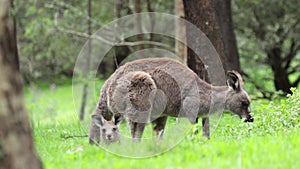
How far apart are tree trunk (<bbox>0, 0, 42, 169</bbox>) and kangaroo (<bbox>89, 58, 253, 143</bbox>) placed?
142 inches

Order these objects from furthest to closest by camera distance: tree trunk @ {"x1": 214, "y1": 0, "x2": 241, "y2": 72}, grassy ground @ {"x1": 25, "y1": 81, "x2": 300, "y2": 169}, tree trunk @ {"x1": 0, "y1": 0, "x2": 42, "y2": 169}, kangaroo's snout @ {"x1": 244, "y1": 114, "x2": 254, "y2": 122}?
1. tree trunk @ {"x1": 214, "y1": 0, "x2": 241, "y2": 72}
2. kangaroo's snout @ {"x1": 244, "y1": 114, "x2": 254, "y2": 122}
3. grassy ground @ {"x1": 25, "y1": 81, "x2": 300, "y2": 169}
4. tree trunk @ {"x1": 0, "y1": 0, "x2": 42, "y2": 169}


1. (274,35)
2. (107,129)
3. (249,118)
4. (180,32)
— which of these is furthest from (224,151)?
(274,35)

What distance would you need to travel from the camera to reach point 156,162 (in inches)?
248

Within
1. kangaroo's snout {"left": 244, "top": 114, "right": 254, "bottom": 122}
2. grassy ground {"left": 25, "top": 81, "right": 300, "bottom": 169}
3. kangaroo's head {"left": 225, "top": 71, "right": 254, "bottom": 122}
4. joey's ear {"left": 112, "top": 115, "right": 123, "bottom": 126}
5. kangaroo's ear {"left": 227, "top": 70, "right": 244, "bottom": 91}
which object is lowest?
grassy ground {"left": 25, "top": 81, "right": 300, "bottom": 169}

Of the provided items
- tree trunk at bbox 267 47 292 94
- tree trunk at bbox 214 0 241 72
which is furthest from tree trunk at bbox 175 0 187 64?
tree trunk at bbox 267 47 292 94

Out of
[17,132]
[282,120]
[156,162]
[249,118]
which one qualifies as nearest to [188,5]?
[249,118]

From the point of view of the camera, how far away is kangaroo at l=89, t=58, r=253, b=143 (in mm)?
8672

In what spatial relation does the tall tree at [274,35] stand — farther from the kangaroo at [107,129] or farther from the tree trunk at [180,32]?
the kangaroo at [107,129]

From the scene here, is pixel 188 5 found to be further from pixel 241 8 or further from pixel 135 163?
pixel 241 8

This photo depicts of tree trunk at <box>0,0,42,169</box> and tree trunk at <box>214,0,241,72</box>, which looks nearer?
tree trunk at <box>0,0,42,169</box>

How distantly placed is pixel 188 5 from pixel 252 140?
5195mm

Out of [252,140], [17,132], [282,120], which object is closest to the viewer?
[17,132]

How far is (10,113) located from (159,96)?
4280 millimetres

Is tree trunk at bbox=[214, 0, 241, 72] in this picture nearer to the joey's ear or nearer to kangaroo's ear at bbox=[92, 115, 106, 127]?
the joey's ear
